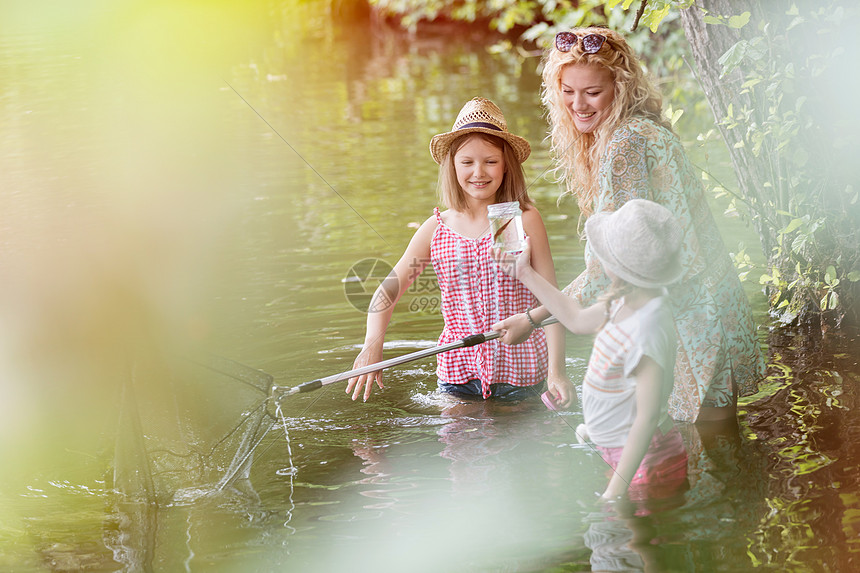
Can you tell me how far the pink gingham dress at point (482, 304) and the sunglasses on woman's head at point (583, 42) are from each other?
2.66 ft

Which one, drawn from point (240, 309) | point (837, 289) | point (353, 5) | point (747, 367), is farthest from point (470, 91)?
point (353, 5)

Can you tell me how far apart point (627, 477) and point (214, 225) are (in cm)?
504

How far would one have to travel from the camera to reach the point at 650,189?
3074mm

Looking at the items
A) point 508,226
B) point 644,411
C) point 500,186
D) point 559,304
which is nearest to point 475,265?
point 500,186

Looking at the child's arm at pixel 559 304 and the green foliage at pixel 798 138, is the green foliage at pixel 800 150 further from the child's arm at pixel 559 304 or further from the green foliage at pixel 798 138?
the child's arm at pixel 559 304

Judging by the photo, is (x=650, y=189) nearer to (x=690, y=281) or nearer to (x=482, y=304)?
(x=690, y=281)

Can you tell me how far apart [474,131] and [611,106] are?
23.8 inches

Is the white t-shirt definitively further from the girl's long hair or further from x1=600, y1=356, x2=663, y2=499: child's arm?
the girl's long hair

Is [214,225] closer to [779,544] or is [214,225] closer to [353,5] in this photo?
[779,544]

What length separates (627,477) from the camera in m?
2.57

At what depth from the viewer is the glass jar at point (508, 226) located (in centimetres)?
296

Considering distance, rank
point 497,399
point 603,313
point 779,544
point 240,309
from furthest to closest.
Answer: point 240,309
point 497,399
point 603,313
point 779,544

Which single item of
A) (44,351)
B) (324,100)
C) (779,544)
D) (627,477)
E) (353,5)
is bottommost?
(779,544)

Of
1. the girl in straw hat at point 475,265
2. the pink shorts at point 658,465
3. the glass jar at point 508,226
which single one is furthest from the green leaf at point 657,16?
the pink shorts at point 658,465
